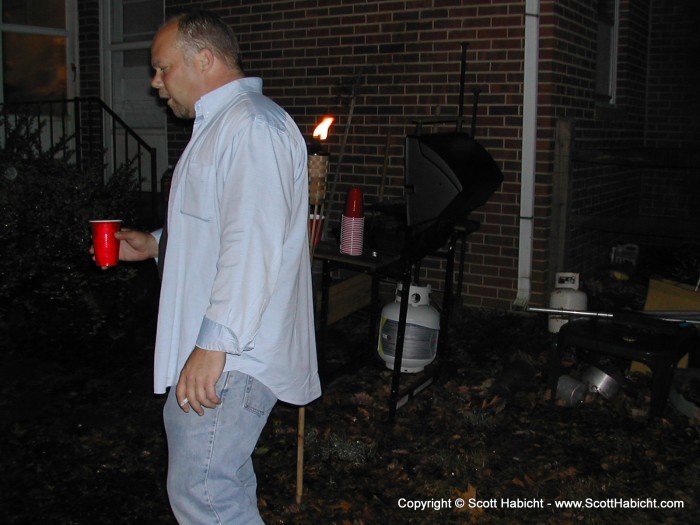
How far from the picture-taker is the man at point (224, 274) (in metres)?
2.08

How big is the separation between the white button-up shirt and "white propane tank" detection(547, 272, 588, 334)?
409 cm

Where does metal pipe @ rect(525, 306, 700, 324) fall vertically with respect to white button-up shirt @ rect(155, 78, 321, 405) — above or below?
below

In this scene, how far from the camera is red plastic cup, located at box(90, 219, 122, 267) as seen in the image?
2.89m

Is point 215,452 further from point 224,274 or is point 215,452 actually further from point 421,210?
point 421,210

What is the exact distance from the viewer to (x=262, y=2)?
7.82 m

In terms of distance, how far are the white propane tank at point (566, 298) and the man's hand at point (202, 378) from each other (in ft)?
14.9

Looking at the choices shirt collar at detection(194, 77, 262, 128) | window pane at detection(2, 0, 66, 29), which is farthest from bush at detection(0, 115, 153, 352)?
shirt collar at detection(194, 77, 262, 128)

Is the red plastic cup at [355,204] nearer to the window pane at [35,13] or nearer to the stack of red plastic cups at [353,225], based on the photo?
the stack of red plastic cups at [353,225]

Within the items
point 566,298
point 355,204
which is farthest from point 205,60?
point 566,298

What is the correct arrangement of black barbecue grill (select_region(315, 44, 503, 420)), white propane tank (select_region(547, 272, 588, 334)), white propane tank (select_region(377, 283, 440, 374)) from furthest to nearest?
white propane tank (select_region(547, 272, 588, 334)) < white propane tank (select_region(377, 283, 440, 374)) < black barbecue grill (select_region(315, 44, 503, 420))

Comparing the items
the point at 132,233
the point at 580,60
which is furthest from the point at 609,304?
the point at 132,233

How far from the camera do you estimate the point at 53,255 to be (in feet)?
22.2

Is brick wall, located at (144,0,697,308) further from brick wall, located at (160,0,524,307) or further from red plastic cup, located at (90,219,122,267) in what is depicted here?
red plastic cup, located at (90,219,122,267)

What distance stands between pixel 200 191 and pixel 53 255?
5095mm
